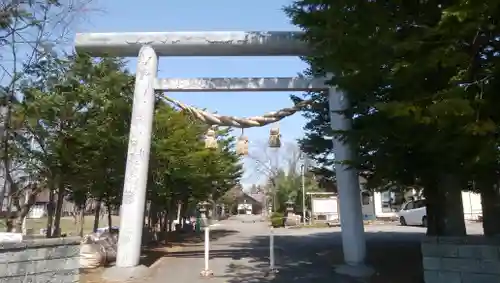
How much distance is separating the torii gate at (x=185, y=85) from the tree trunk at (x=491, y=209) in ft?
9.42

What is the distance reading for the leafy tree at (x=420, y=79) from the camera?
470cm

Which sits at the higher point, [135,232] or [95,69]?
[95,69]

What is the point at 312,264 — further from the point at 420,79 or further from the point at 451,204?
the point at 420,79

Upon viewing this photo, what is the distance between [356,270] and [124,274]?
495 centimetres

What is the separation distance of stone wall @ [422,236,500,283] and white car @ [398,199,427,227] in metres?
19.2

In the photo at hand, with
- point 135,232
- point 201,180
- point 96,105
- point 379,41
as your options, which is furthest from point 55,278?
point 201,180

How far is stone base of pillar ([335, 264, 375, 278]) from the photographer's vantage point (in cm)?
889

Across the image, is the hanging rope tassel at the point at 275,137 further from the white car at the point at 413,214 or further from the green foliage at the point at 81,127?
the white car at the point at 413,214

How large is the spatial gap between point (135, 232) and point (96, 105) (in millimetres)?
3272

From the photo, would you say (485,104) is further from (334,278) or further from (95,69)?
(95,69)

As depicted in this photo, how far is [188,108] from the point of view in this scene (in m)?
10.9

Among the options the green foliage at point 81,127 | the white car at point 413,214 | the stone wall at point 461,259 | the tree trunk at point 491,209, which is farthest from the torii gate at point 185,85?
the white car at point 413,214

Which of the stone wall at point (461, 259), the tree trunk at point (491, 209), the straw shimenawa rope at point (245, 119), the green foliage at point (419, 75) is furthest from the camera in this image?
the straw shimenawa rope at point (245, 119)

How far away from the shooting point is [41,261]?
6145mm
